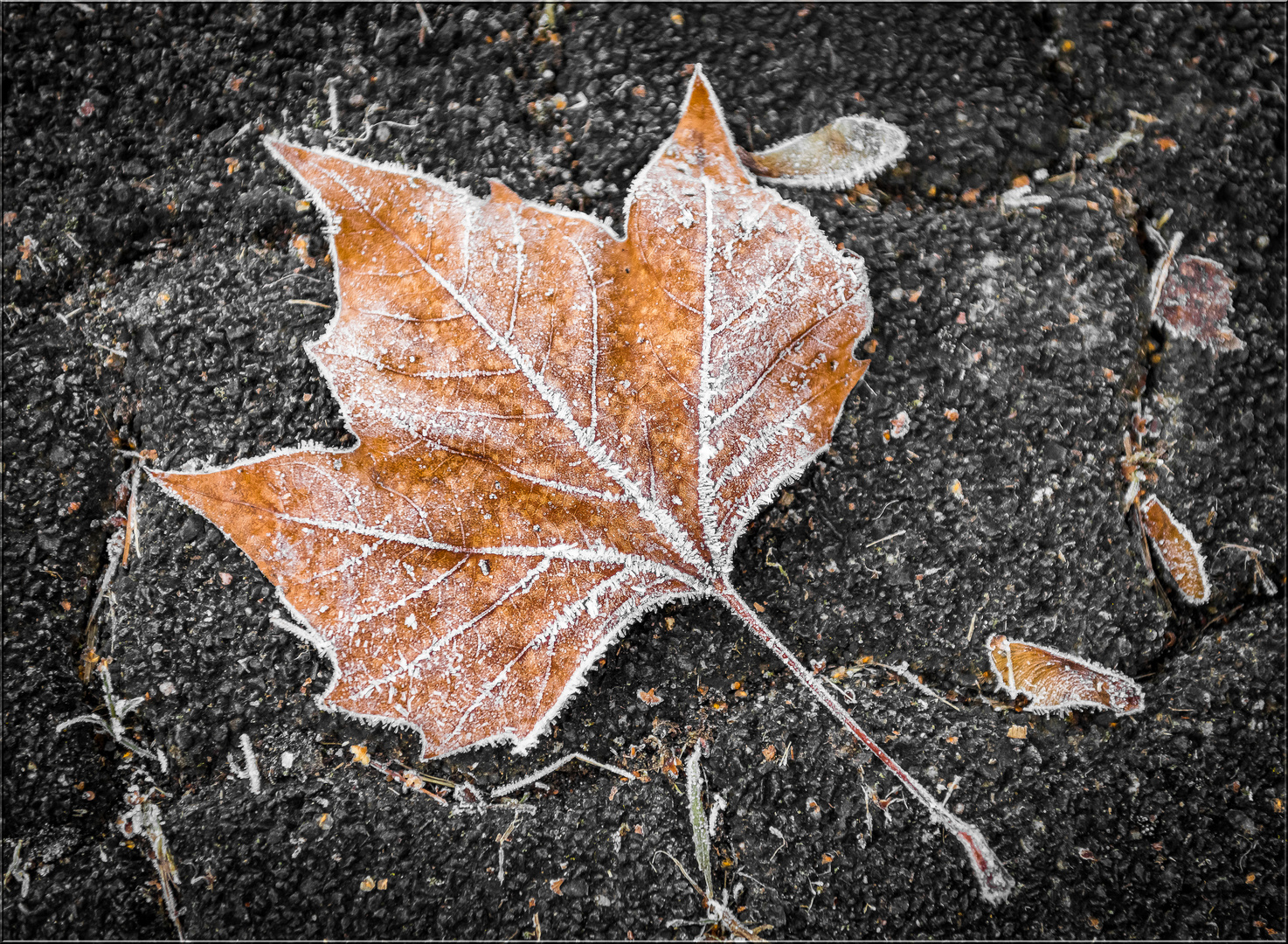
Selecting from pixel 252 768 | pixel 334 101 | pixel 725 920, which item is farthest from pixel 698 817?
pixel 334 101

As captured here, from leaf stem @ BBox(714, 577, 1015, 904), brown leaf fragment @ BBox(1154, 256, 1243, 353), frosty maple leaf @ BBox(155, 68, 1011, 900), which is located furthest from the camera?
brown leaf fragment @ BBox(1154, 256, 1243, 353)

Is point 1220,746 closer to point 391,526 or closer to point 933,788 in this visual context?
point 933,788

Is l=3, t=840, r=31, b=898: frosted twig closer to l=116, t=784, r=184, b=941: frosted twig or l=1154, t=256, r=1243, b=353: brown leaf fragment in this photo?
l=116, t=784, r=184, b=941: frosted twig

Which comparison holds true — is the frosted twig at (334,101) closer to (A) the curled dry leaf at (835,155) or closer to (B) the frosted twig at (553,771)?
(A) the curled dry leaf at (835,155)

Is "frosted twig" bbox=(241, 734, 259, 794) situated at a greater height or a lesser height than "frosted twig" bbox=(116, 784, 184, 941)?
greater

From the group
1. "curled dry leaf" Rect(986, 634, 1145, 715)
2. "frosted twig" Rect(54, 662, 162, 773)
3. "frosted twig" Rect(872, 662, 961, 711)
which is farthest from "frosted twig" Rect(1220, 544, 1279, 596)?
"frosted twig" Rect(54, 662, 162, 773)

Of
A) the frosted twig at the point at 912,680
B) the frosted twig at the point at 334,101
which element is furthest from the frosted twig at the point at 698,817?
the frosted twig at the point at 334,101

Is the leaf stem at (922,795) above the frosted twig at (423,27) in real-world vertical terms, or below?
below

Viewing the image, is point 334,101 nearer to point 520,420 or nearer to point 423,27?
point 423,27
